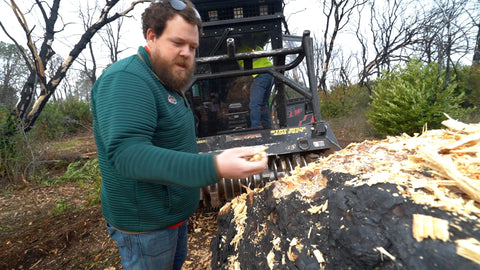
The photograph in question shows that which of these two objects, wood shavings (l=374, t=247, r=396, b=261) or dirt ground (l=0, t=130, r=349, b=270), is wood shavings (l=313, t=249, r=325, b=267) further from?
dirt ground (l=0, t=130, r=349, b=270)

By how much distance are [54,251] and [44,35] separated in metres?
5.97

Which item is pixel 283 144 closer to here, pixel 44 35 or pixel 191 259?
pixel 191 259

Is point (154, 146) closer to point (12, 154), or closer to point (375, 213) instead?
point (375, 213)

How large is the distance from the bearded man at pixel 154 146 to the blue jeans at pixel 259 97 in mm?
2628

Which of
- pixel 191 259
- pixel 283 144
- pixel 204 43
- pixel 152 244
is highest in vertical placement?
pixel 204 43

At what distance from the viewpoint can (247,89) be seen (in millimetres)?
4188

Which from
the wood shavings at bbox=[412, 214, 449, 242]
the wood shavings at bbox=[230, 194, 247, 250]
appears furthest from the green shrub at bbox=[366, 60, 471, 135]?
the wood shavings at bbox=[412, 214, 449, 242]

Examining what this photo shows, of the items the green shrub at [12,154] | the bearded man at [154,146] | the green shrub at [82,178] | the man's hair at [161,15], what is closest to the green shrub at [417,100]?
the bearded man at [154,146]

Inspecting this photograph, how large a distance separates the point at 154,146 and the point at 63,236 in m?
3.47

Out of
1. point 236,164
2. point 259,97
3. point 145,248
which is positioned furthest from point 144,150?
point 259,97

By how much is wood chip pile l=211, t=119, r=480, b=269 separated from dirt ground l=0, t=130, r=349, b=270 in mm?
1477

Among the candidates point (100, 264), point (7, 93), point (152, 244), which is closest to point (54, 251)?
point (100, 264)

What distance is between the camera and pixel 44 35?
674 centimetres

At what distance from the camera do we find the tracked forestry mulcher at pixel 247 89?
3.10m
